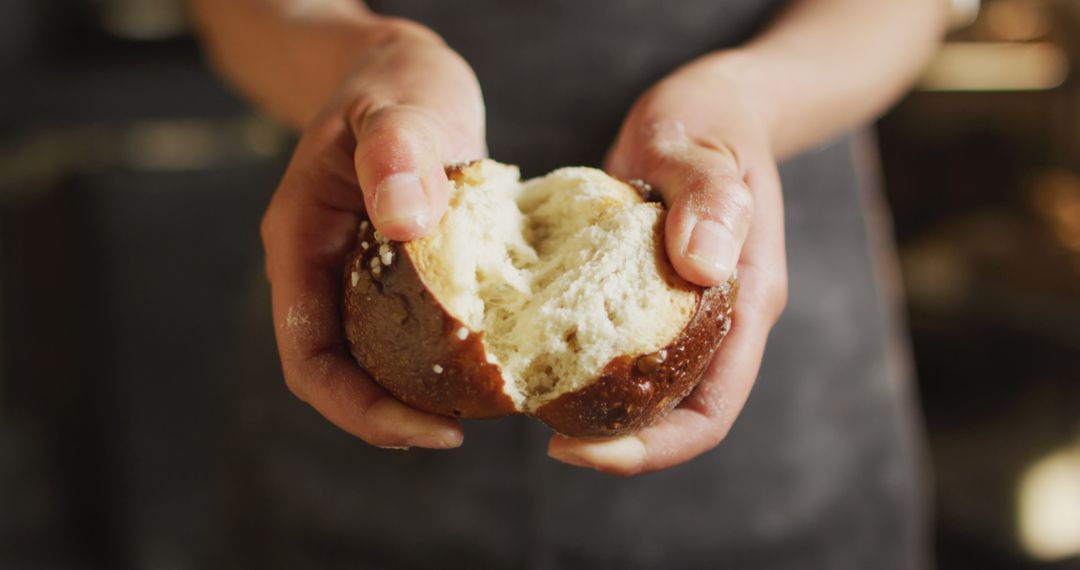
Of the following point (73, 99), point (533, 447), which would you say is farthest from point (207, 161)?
point (533, 447)

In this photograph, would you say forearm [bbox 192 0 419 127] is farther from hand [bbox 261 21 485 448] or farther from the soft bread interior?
the soft bread interior

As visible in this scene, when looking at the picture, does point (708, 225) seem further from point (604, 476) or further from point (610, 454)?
point (604, 476)

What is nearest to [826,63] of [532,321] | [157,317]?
[532,321]

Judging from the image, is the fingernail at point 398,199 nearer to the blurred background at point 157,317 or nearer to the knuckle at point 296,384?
the knuckle at point 296,384

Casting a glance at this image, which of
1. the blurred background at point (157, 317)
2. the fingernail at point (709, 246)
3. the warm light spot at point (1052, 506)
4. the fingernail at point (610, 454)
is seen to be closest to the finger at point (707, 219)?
the fingernail at point (709, 246)

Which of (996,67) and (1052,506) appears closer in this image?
(1052,506)
